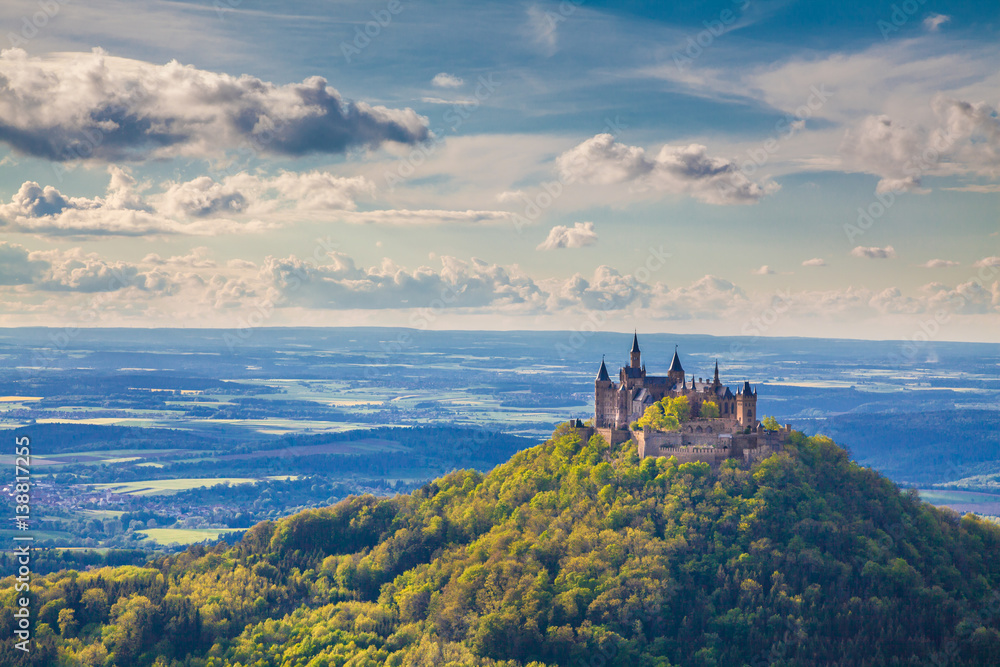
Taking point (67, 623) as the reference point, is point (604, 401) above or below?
above

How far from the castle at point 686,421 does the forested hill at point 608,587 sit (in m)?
2.02

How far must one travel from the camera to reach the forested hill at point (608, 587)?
10344 centimetres

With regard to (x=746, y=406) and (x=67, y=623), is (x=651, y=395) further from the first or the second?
(x=67, y=623)

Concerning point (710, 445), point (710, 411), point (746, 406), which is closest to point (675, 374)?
point (710, 411)

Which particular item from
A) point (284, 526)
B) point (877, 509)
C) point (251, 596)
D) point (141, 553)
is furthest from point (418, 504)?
point (141, 553)

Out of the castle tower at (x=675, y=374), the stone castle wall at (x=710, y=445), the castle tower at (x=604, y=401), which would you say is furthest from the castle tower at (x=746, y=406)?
the castle tower at (x=604, y=401)

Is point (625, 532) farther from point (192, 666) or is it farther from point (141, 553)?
point (141, 553)

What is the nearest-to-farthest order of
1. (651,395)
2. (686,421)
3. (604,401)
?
(686,421), (651,395), (604,401)

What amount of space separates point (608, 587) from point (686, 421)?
21480 millimetres

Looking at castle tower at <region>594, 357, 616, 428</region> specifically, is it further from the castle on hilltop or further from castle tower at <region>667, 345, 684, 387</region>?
castle tower at <region>667, 345, 684, 387</region>

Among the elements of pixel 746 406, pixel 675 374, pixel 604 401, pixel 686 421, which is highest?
pixel 675 374

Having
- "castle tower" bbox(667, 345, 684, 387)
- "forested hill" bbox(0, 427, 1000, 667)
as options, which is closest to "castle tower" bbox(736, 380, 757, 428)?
"forested hill" bbox(0, 427, 1000, 667)

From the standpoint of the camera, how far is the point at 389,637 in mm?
108750

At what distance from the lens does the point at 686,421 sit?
117 m
